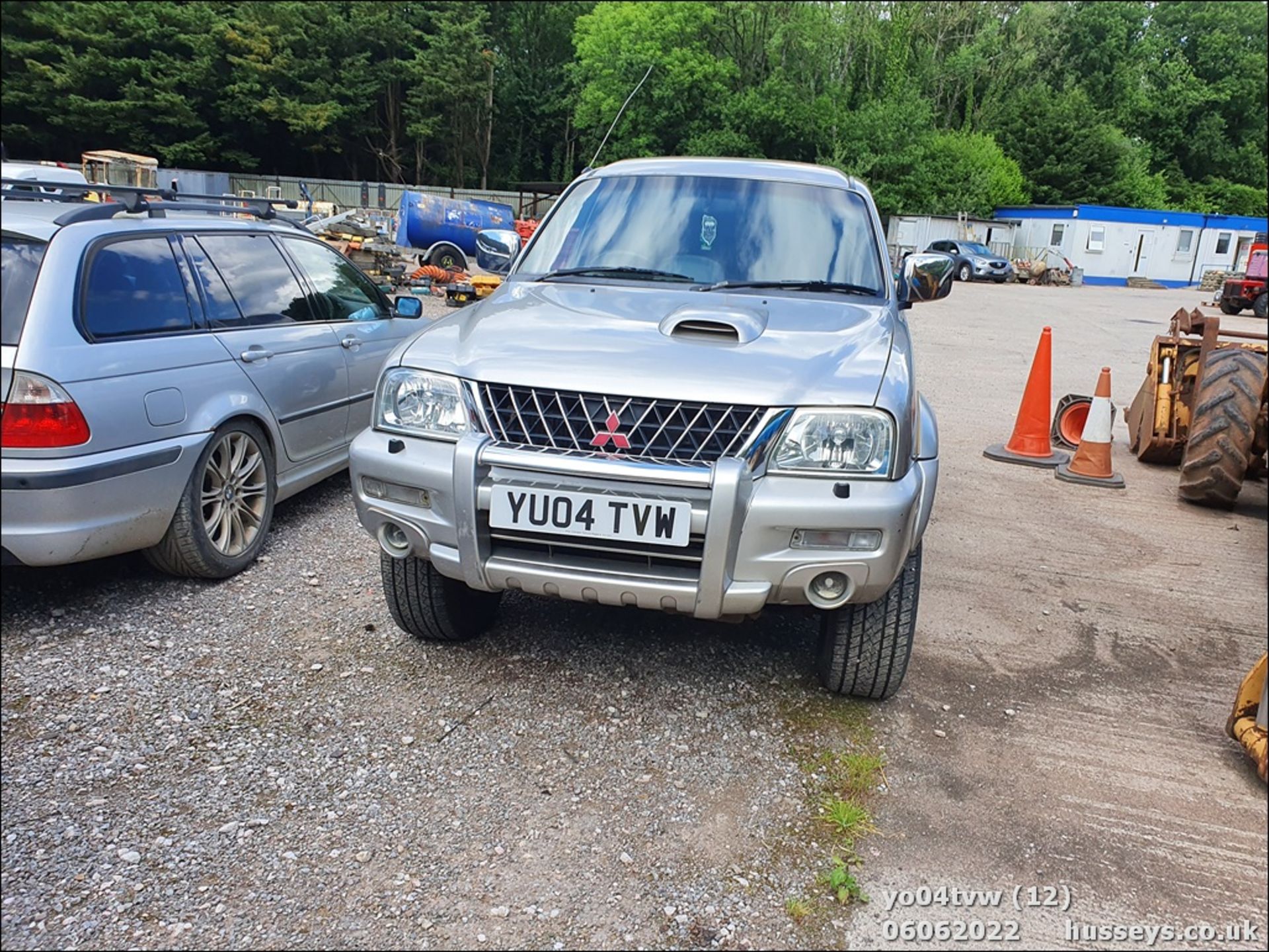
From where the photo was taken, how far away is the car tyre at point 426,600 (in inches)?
133

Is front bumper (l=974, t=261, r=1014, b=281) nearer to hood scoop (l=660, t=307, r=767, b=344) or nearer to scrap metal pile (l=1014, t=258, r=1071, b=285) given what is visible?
scrap metal pile (l=1014, t=258, r=1071, b=285)

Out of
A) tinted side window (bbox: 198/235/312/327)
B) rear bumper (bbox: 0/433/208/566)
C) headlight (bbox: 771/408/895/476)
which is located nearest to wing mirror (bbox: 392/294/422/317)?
tinted side window (bbox: 198/235/312/327)

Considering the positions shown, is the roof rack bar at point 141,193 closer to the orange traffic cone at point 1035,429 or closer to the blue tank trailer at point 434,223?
the orange traffic cone at point 1035,429

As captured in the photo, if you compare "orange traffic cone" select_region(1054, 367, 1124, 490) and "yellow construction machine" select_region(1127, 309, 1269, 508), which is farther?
"orange traffic cone" select_region(1054, 367, 1124, 490)

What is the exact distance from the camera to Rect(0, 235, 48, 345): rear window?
129 cm

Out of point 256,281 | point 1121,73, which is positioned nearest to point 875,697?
Answer: point 256,281

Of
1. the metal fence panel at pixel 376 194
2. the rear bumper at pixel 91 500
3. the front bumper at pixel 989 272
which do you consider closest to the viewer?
the rear bumper at pixel 91 500

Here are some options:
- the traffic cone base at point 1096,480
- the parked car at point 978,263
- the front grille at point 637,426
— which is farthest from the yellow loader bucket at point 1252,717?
the parked car at point 978,263

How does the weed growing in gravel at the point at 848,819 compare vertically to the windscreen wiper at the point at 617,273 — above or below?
below

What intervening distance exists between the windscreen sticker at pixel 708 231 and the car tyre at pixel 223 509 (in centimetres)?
220

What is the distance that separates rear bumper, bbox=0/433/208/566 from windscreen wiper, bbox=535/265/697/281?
5.29 feet

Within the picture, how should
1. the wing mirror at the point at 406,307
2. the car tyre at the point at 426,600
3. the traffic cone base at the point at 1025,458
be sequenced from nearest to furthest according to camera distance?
the car tyre at the point at 426,600
the wing mirror at the point at 406,307
the traffic cone base at the point at 1025,458

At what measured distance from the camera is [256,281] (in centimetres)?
440

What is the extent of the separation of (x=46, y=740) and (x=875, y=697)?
270 centimetres
